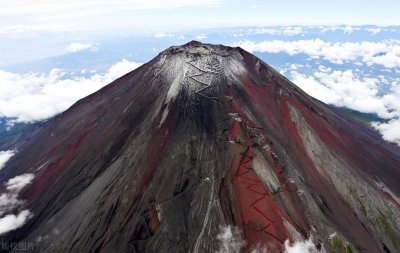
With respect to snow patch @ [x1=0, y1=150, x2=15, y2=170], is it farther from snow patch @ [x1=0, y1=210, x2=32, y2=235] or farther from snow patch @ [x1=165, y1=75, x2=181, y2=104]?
snow patch @ [x1=165, y1=75, x2=181, y2=104]

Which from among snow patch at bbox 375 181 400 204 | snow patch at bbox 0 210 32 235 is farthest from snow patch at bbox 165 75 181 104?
snow patch at bbox 375 181 400 204

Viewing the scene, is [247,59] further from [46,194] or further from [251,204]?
[46,194]

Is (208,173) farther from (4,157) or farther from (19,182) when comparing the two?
(4,157)

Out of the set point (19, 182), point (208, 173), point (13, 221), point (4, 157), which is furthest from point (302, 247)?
point (4, 157)

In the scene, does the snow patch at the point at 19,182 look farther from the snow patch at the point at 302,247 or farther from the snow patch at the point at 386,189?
the snow patch at the point at 386,189

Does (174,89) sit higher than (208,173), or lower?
higher

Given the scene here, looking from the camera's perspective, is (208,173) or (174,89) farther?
(174,89)

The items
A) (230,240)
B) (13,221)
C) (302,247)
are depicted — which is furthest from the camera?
(13,221)
